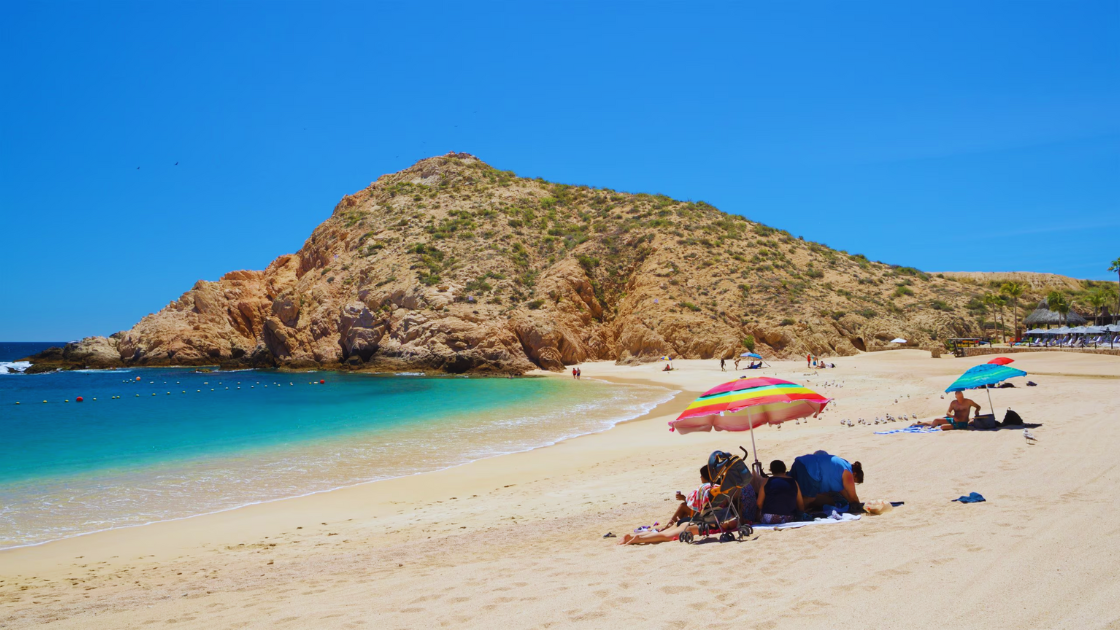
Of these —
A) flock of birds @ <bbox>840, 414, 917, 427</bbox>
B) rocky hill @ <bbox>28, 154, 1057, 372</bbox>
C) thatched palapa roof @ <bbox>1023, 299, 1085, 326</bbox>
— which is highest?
rocky hill @ <bbox>28, 154, 1057, 372</bbox>

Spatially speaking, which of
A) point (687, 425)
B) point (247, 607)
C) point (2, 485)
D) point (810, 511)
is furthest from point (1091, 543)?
point (2, 485)

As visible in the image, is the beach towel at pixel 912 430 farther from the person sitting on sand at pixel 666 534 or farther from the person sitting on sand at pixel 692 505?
the person sitting on sand at pixel 666 534

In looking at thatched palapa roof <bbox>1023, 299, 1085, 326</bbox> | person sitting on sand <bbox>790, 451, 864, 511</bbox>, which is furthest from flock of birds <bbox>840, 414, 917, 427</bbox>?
thatched palapa roof <bbox>1023, 299, 1085, 326</bbox>

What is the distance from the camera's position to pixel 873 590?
4.55 metres

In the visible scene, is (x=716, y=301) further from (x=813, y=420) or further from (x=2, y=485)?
(x=2, y=485)

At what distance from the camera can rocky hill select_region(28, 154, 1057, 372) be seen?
43.4 meters

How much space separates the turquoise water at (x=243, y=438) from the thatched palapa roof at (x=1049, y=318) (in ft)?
113

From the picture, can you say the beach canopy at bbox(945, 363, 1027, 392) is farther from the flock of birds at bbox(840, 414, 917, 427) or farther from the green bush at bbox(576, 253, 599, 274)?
the green bush at bbox(576, 253, 599, 274)

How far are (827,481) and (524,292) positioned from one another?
4153cm

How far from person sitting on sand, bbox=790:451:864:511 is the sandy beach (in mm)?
578

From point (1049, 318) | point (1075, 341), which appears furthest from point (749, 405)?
point (1049, 318)

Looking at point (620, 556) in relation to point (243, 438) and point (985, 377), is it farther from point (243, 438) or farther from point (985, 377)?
point (243, 438)

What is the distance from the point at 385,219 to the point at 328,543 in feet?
173

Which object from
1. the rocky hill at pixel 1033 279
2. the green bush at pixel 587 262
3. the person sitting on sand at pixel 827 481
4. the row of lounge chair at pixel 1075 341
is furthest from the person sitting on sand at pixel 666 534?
the rocky hill at pixel 1033 279
